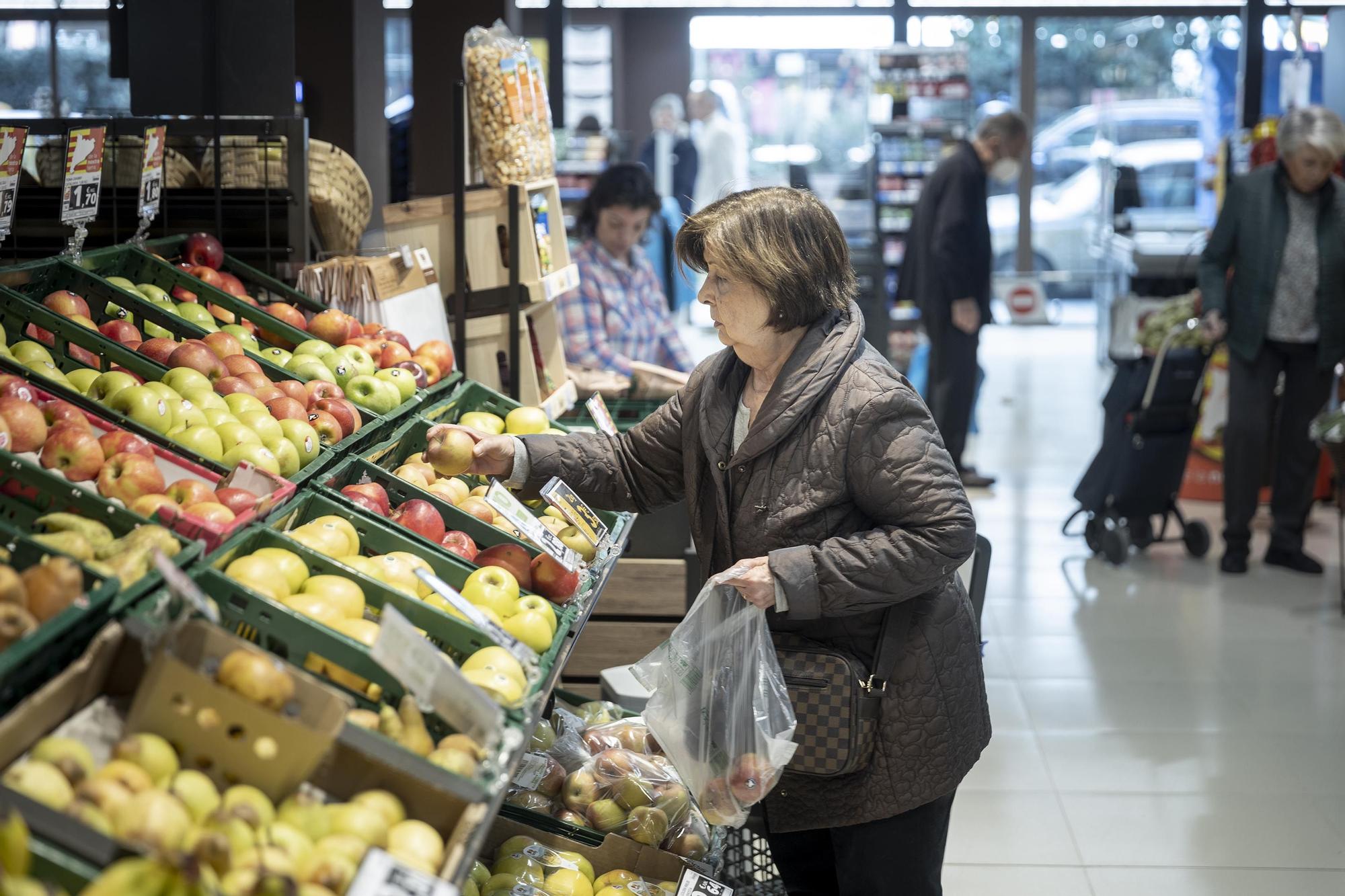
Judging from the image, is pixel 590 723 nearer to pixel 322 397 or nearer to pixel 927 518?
pixel 322 397

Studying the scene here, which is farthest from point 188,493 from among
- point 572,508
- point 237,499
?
point 572,508

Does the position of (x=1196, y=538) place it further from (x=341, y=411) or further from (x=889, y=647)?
(x=341, y=411)

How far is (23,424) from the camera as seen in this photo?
82.1 inches

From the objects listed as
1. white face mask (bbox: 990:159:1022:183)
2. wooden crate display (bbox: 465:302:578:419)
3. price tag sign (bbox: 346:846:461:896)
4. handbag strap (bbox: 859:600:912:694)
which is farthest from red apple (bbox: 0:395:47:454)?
white face mask (bbox: 990:159:1022:183)

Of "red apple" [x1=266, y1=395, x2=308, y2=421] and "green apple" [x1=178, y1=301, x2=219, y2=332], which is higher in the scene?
"green apple" [x1=178, y1=301, x2=219, y2=332]

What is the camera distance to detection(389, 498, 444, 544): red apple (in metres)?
2.39

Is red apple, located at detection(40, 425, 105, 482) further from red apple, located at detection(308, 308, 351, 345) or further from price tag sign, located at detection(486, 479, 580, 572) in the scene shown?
red apple, located at detection(308, 308, 351, 345)

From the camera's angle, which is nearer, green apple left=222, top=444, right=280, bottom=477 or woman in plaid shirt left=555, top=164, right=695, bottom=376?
green apple left=222, top=444, right=280, bottom=477

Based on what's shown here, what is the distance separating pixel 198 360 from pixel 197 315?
41 centimetres

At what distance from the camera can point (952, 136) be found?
39.0ft

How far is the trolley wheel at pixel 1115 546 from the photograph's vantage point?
20.5 feet

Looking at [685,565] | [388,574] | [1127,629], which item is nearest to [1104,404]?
[1127,629]

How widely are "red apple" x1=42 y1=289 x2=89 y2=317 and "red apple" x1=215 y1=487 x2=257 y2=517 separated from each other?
85cm

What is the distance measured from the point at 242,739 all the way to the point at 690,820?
4.44ft
